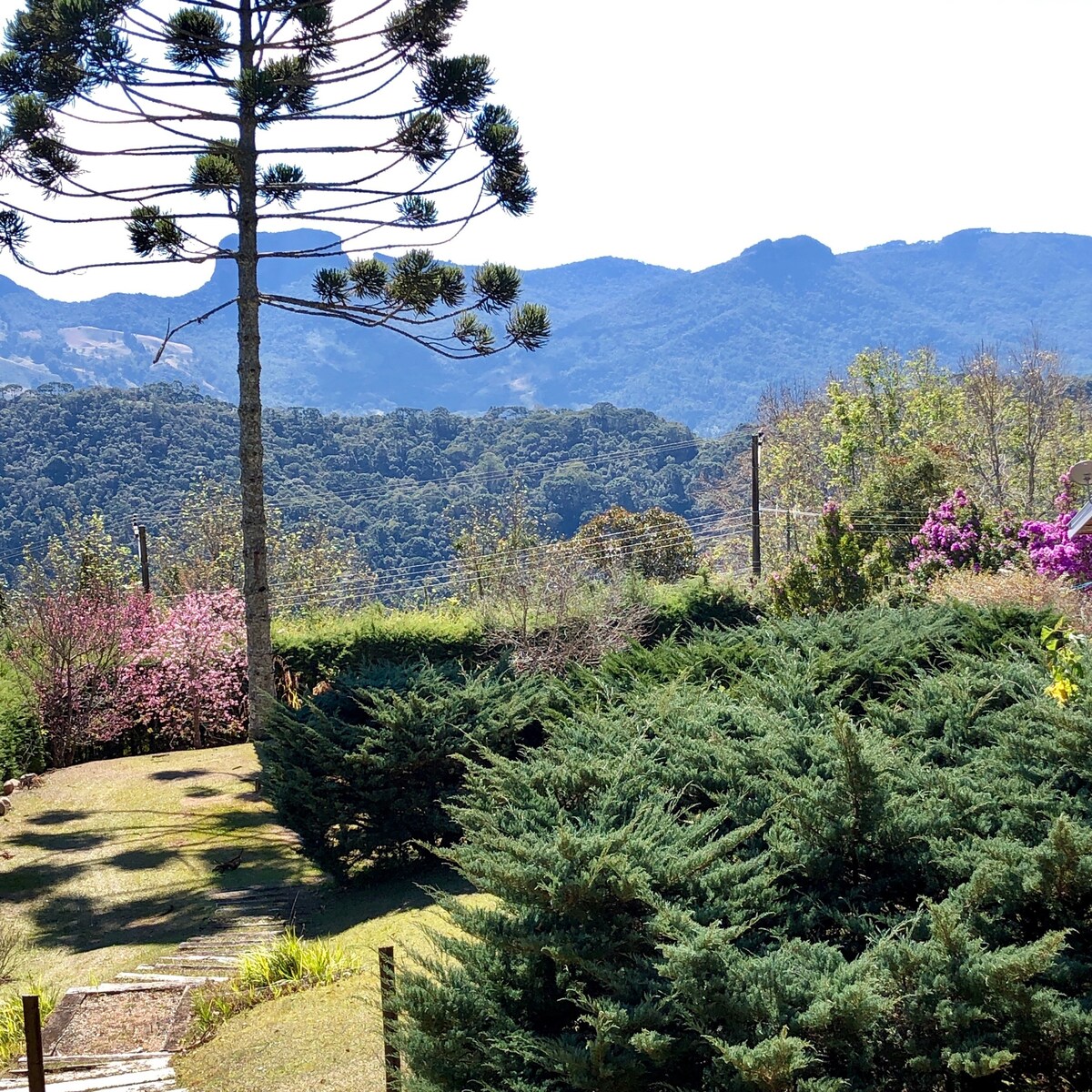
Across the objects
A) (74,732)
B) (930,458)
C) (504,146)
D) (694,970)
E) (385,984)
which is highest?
(504,146)

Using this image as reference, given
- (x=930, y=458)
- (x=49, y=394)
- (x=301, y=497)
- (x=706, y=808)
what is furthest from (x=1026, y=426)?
(x=49, y=394)

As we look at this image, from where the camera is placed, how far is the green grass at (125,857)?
24.1ft

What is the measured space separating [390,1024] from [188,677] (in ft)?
37.5

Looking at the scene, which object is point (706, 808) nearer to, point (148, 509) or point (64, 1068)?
point (64, 1068)

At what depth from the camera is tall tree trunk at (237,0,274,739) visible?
11.5 meters

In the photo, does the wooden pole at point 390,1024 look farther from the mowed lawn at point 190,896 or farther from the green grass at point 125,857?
the green grass at point 125,857

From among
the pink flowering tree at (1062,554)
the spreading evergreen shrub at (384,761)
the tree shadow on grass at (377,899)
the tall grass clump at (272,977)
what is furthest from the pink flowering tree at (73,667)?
the pink flowering tree at (1062,554)

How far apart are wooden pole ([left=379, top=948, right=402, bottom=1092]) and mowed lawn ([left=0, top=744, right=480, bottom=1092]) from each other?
0.30 ft

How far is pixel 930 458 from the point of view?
2177 cm

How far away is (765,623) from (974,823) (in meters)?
4.34

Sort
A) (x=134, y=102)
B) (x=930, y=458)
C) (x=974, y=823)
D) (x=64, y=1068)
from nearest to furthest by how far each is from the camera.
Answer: (x=974, y=823) → (x=64, y=1068) → (x=134, y=102) → (x=930, y=458)

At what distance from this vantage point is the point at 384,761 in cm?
736

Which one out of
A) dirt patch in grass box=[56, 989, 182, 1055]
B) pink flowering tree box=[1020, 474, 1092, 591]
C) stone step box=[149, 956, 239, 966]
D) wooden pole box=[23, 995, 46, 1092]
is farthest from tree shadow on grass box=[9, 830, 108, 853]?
pink flowering tree box=[1020, 474, 1092, 591]

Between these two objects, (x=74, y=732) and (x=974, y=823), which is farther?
(x=74, y=732)
